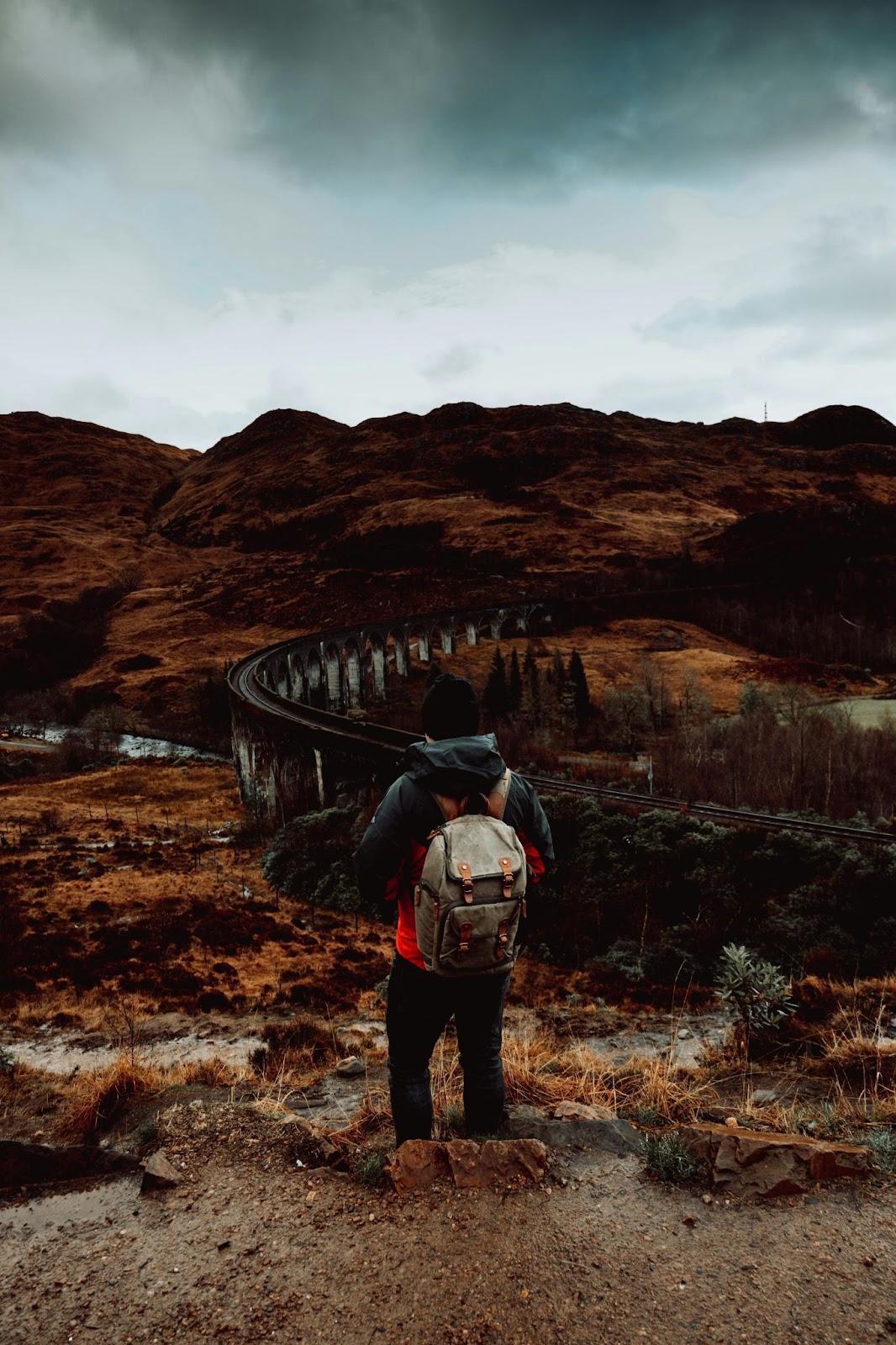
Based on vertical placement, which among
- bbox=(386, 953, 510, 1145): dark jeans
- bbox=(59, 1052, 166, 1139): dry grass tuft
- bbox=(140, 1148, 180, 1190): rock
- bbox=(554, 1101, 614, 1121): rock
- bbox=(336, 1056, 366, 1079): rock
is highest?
bbox=(386, 953, 510, 1145): dark jeans

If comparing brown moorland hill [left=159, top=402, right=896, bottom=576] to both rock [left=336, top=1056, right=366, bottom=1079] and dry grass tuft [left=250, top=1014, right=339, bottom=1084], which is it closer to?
dry grass tuft [left=250, top=1014, right=339, bottom=1084]

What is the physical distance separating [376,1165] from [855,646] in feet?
289

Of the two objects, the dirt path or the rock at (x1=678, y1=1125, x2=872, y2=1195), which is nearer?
the dirt path

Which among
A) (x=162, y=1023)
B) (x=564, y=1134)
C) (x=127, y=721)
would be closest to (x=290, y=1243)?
(x=564, y=1134)

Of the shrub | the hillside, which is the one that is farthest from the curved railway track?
the hillside

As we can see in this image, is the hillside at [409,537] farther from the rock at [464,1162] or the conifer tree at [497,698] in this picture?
the rock at [464,1162]

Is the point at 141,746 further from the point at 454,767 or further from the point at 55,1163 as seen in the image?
the point at 454,767

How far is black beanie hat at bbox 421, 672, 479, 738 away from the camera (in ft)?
12.5

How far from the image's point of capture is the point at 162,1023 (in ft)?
41.2

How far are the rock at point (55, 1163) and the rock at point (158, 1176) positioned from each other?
0.95ft

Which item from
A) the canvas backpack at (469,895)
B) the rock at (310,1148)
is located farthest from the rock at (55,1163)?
the canvas backpack at (469,895)

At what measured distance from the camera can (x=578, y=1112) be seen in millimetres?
4625

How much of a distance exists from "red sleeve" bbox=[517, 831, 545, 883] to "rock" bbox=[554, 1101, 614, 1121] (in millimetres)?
1767

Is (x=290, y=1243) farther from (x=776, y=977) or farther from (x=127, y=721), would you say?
(x=127, y=721)
